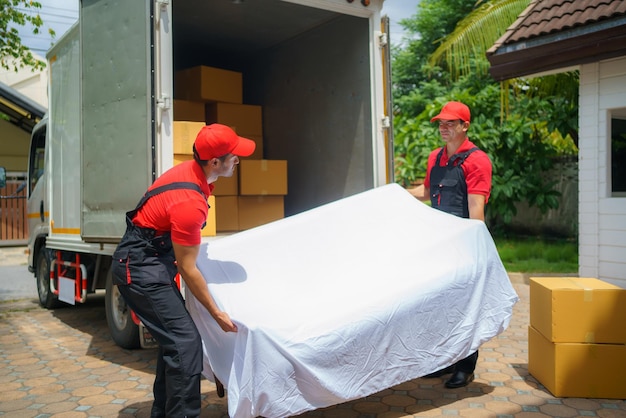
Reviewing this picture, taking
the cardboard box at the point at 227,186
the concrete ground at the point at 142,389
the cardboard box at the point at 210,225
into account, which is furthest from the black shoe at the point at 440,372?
the cardboard box at the point at 227,186

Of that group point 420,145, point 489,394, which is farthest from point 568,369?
point 420,145

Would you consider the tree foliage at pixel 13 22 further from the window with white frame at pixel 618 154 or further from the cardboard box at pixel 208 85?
the window with white frame at pixel 618 154

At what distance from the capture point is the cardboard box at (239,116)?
251 inches

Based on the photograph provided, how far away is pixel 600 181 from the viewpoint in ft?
20.4

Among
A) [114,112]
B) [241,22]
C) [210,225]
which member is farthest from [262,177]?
[114,112]

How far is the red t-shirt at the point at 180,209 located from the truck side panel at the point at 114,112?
4.08ft

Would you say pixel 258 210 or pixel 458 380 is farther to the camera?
pixel 258 210

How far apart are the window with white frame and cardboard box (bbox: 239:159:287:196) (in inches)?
135

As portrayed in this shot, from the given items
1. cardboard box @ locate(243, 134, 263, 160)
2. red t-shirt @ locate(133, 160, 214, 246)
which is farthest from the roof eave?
red t-shirt @ locate(133, 160, 214, 246)

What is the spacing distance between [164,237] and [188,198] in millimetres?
340

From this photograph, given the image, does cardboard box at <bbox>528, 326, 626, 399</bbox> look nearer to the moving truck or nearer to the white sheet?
the white sheet

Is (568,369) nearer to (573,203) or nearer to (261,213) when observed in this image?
(261,213)

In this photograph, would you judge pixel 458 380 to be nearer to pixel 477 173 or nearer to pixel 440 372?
pixel 440 372

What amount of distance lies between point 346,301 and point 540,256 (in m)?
8.00
